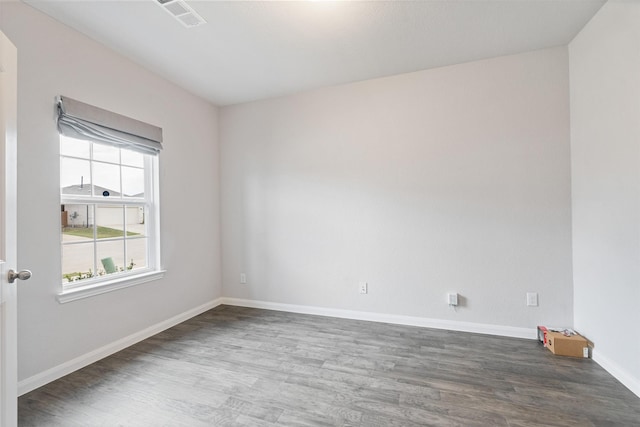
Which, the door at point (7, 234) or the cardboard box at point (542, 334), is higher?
the door at point (7, 234)

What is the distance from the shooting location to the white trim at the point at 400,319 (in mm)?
2744

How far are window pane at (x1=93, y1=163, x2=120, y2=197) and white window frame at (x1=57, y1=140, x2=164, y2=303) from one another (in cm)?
6

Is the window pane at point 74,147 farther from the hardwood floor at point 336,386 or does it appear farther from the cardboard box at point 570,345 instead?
the cardboard box at point 570,345

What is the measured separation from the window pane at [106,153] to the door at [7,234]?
1.25m

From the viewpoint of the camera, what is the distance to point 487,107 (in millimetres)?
2812

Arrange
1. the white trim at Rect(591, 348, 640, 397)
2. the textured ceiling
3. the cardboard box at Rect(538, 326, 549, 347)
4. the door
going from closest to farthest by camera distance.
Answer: the door < the white trim at Rect(591, 348, 640, 397) < the textured ceiling < the cardboard box at Rect(538, 326, 549, 347)

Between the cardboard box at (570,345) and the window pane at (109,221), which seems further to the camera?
the window pane at (109,221)

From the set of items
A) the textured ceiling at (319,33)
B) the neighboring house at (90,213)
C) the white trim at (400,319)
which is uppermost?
the textured ceiling at (319,33)

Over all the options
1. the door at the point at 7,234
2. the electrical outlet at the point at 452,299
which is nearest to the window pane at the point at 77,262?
the door at the point at 7,234

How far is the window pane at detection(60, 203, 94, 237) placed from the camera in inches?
90.1

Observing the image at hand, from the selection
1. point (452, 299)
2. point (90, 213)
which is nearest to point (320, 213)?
point (452, 299)

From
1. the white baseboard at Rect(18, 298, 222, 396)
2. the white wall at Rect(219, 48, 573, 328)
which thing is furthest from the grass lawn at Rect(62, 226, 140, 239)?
the white wall at Rect(219, 48, 573, 328)

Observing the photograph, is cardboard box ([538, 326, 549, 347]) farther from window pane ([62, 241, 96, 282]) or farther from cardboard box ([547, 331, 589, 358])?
window pane ([62, 241, 96, 282])

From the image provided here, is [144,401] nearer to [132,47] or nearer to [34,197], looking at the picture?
[34,197]
